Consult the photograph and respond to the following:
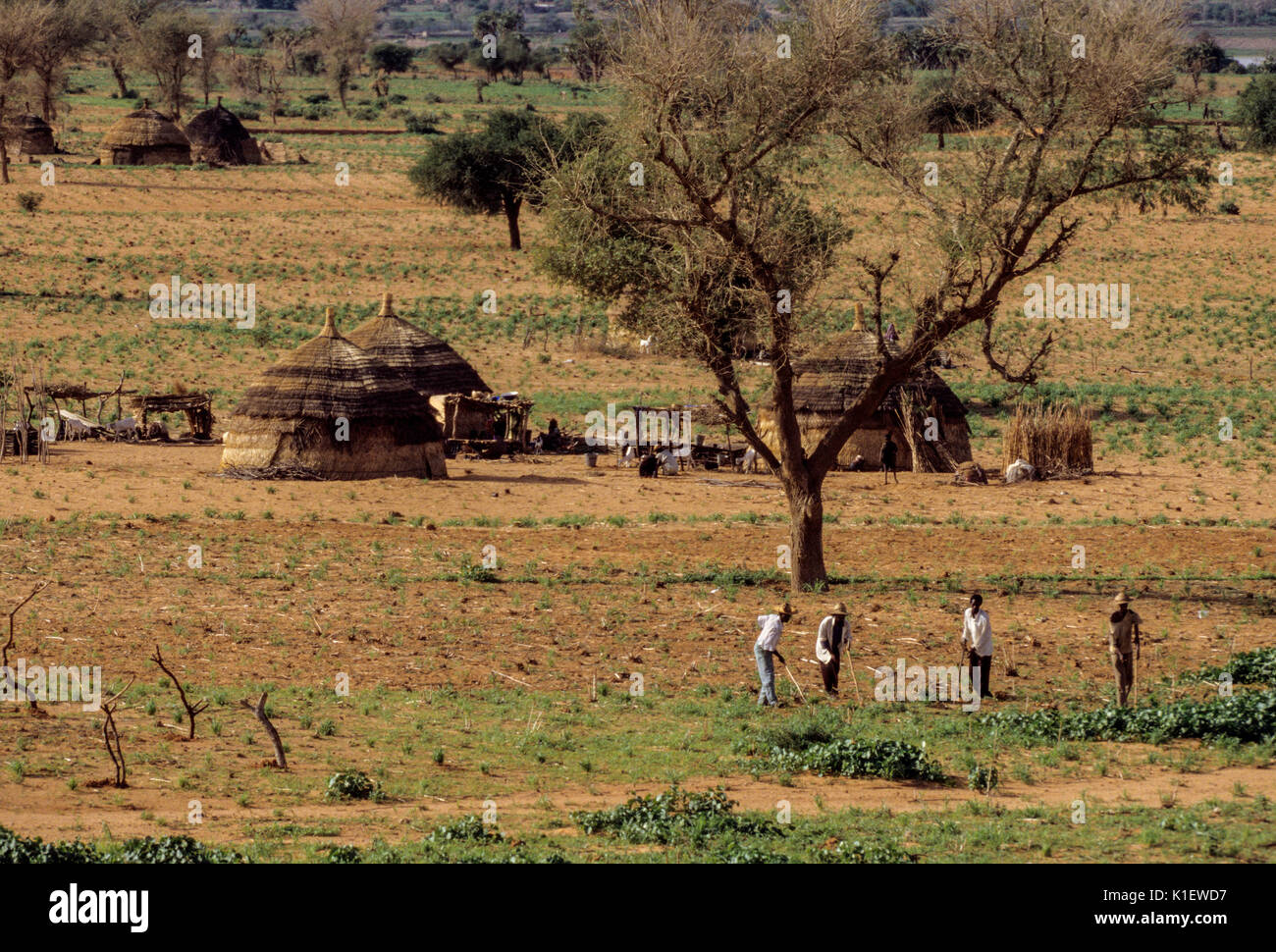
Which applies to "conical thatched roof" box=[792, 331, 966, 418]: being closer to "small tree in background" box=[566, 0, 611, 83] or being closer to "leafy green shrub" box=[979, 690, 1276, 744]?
"leafy green shrub" box=[979, 690, 1276, 744]

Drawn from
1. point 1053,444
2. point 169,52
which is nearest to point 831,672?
point 1053,444

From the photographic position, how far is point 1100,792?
15180 mm

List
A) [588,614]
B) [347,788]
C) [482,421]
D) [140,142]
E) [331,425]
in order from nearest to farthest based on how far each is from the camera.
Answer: [347,788]
[588,614]
[331,425]
[482,421]
[140,142]

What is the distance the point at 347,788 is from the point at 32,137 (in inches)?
2540

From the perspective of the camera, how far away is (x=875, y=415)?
37750 millimetres

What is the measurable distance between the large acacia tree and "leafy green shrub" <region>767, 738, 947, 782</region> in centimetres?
730

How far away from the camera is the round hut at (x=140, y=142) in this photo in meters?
72.1

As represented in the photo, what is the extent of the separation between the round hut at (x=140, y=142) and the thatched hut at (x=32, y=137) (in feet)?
7.33

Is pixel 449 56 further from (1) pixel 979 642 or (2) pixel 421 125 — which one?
(1) pixel 979 642

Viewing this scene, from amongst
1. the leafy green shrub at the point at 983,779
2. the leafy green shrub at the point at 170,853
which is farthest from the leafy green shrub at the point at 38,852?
the leafy green shrub at the point at 983,779

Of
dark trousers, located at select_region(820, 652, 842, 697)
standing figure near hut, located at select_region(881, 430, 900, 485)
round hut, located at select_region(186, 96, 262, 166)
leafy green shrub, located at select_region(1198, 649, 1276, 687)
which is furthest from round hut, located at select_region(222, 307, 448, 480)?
round hut, located at select_region(186, 96, 262, 166)

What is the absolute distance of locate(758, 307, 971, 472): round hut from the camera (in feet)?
123
